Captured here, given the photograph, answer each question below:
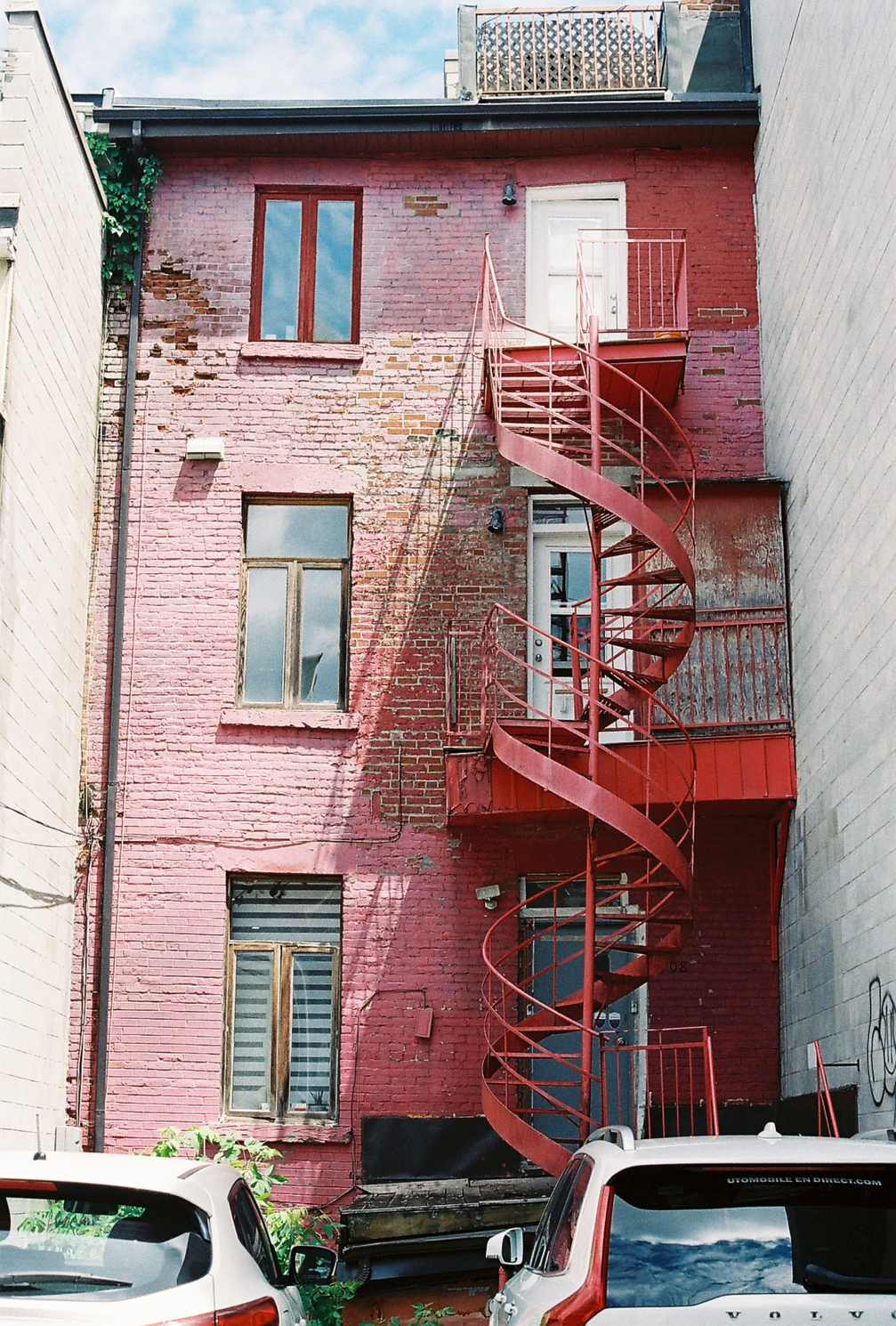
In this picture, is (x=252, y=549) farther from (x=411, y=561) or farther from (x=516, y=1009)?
(x=516, y=1009)

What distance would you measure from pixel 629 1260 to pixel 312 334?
10.8 metres

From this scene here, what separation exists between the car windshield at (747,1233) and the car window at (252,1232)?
1.30m

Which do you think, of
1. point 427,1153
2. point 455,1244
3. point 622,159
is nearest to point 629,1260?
point 455,1244

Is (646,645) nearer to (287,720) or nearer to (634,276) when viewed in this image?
(287,720)

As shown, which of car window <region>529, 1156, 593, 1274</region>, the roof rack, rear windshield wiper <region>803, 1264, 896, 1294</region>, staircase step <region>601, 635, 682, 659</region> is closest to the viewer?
rear windshield wiper <region>803, 1264, 896, 1294</region>

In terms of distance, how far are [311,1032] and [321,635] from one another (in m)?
3.35

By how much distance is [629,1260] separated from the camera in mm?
4699

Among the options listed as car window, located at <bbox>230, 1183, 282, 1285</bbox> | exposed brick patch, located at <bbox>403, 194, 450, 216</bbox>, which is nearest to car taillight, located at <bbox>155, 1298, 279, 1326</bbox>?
car window, located at <bbox>230, 1183, 282, 1285</bbox>

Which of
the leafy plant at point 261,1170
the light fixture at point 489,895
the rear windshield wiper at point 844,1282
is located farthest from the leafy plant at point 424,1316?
the rear windshield wiper at point 844,1282

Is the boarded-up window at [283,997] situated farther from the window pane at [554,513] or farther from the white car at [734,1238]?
the white car at [734,1238]

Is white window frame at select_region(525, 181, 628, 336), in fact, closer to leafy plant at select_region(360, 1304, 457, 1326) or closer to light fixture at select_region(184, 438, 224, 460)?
light fixture at select_region(184, 438, 224, 460)

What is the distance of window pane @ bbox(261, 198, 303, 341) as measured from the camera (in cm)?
1432

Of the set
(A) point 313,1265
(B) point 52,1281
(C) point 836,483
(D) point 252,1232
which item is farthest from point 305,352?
(B) point 52,1281

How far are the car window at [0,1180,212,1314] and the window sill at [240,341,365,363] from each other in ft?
32.9
